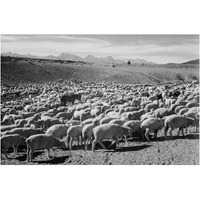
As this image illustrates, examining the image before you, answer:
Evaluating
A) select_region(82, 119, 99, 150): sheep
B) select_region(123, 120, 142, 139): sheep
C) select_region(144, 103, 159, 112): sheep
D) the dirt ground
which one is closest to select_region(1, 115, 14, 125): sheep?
the dirt ground

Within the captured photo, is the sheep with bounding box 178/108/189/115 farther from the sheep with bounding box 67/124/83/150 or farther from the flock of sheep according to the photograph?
the sheep with bounding box 67/124/83/150

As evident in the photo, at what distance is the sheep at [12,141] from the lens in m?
6.80

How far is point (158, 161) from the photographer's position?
6438mm

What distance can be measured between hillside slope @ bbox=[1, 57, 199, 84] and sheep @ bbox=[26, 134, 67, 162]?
2558 mm

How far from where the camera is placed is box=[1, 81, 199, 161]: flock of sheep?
691 centimetres

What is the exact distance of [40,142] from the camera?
6715mm

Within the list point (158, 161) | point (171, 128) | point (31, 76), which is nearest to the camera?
point (158, 161)

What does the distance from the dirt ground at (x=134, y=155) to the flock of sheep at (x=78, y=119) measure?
0.20 metres

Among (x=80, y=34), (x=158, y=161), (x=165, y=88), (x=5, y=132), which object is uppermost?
(x=80, y=34)

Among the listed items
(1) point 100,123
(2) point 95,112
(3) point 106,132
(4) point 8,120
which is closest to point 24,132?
(4) point 8,120

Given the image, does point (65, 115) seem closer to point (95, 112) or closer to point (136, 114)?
point (95, 112)
